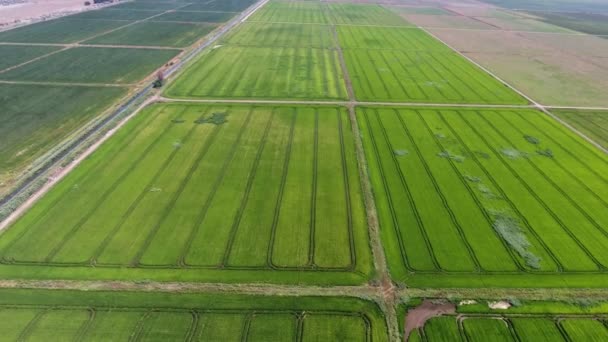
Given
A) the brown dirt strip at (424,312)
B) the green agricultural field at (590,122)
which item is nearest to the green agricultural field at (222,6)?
the green agricultural field at (590,122)

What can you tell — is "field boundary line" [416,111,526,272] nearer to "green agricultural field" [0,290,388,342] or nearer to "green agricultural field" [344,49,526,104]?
"green agricultural field" [344,49,526,104]

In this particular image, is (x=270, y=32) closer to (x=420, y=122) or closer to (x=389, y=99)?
(x=389, y=99)

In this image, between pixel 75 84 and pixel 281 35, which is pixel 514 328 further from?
pixel 281 35

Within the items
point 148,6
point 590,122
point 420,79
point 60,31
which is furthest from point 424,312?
point 148,6

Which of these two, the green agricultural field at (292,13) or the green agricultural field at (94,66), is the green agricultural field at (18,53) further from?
the green agricultural field at (292,13)

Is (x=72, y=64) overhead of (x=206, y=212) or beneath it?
overhead
